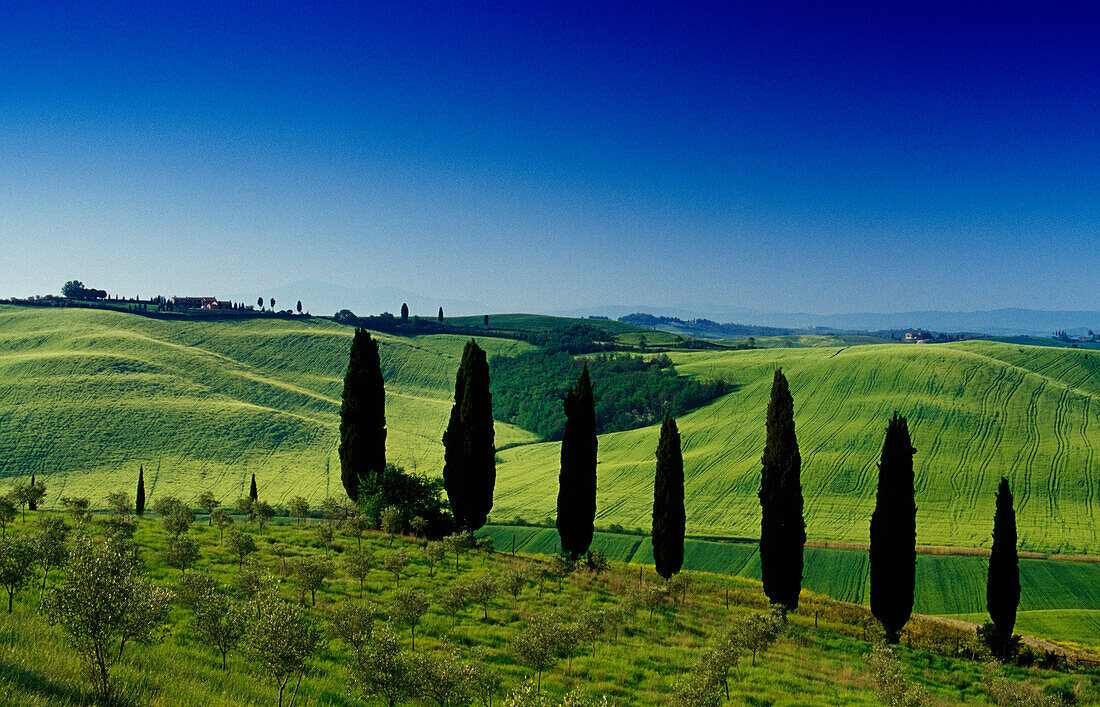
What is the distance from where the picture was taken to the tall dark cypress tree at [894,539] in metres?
36.0

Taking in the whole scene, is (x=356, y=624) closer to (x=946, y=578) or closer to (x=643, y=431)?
(x=946, y=578)

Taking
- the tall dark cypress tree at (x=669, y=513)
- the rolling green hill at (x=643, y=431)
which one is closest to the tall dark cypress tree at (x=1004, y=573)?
the tall dark cypress tree at (x=669, y=513)

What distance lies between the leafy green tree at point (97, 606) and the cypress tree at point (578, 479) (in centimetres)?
3342

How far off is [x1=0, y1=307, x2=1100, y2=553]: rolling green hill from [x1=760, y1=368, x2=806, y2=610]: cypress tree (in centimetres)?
3068

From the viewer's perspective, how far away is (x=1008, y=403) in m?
99.5

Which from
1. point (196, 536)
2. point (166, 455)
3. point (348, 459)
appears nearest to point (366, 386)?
point (348, 459)

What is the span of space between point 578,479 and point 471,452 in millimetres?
8473

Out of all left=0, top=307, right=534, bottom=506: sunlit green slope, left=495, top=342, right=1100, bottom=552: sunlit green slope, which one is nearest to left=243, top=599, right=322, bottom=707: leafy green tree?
left=495, top=342, right=1100, bottom=552: sunlit green slope

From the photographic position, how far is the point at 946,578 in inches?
Answer: 2190

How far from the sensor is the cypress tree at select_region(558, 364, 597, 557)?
1769 inches

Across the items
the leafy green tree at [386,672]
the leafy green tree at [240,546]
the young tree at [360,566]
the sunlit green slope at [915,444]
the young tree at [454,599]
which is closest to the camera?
the leafy green tree at [386,672]

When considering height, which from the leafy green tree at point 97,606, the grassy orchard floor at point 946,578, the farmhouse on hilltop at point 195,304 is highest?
the farmhouse on hilltop at point 195,304

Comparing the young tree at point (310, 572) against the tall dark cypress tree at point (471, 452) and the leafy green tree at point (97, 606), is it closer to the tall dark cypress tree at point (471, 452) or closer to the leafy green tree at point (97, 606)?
the leafy green tree at point (97, 606)

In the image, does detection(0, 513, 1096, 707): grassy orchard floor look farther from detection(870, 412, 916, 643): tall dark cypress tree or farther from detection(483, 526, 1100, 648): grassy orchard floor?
detection(483, 526, 1100, 648): grassy orchard floor
